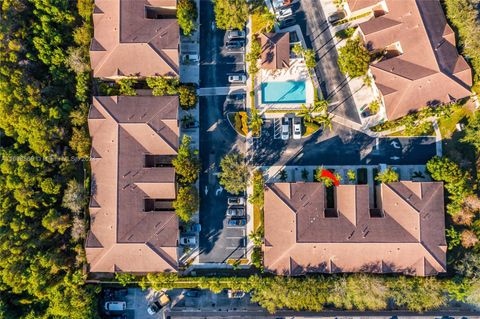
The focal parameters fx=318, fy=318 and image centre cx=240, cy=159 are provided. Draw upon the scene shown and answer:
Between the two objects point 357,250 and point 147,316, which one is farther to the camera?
point 147,316

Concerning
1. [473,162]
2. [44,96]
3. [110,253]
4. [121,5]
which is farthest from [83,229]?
[473,162]

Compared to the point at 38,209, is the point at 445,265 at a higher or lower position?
lower

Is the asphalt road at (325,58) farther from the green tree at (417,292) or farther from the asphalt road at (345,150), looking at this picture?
the green tree at (417,292)

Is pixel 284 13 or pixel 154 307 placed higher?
pixel 284 13

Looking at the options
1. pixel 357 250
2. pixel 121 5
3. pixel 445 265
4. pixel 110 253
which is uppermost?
pixel 121 5

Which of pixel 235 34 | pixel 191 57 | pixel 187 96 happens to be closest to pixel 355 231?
pixel 187 96

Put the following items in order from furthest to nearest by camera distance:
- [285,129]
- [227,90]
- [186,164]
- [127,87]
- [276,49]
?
[227,90] < [285,129] < [127,87] < [276,49] < [186,164]

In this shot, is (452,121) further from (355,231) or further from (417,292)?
(417,292)

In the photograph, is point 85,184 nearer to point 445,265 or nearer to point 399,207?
point 399,207
